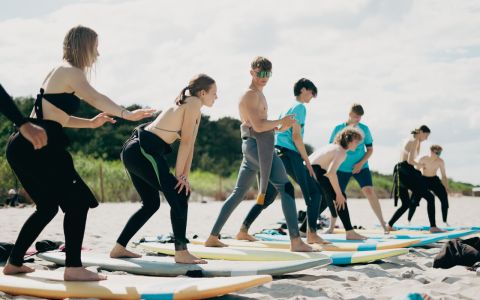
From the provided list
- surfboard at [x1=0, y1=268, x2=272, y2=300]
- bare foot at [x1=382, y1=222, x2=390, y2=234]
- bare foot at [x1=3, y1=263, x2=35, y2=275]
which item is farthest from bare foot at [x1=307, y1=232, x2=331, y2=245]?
bare foot at [x1=3, y1=263, x2=35, y2=275]

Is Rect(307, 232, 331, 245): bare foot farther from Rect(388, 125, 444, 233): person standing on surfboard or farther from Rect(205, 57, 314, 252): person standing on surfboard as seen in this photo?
Rect(388, 125, 444, 233): person standing on surfboard

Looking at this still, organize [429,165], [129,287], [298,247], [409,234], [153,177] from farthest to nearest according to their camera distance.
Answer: [429,165], [409,234], [298,247], [153,177], [129,287]

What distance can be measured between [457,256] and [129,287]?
3.23 meters

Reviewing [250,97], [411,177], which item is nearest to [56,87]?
[250,97]

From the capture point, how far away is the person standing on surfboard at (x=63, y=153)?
13.3ft

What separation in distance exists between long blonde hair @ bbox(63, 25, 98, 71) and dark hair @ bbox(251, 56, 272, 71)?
6.91 feet

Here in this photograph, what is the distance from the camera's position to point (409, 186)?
9258mm

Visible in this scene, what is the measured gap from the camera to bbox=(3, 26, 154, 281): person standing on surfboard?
13.3 ft

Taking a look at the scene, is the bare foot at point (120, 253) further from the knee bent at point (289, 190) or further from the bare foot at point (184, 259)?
the knee bent at point (289, 190)

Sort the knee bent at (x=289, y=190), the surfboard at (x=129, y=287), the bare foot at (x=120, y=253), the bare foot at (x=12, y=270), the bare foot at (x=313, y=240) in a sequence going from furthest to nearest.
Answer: the bare foot at (x=313, y=240) → the knee bent at (x=289, y=190) → the bare foot at (x=120, y=253) → the bare foot at (x=12, y=270) → the surfboard at (x=129, y=287)

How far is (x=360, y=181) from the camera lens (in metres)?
8.37

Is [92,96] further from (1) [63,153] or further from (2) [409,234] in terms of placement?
(2) [409,234]

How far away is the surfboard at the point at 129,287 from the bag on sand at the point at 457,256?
2.45 metres

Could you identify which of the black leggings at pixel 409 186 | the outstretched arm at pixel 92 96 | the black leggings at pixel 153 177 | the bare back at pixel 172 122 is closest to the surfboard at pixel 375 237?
the black leggings at pixel 409 186
